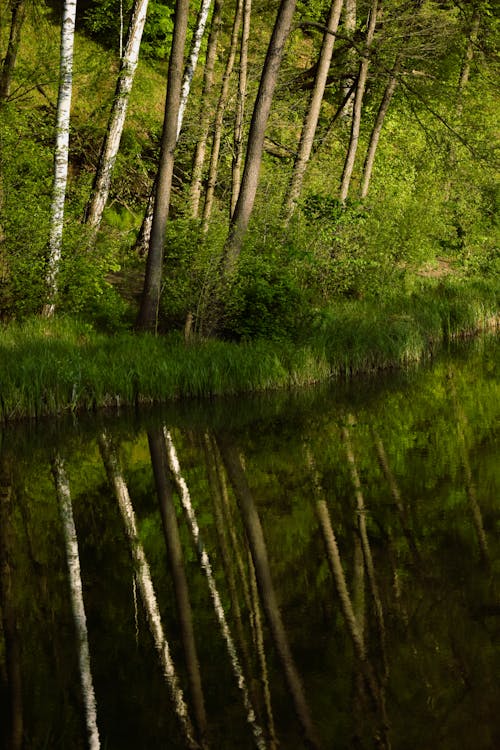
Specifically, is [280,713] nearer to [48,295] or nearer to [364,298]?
[48,295]

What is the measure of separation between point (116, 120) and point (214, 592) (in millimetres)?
13170

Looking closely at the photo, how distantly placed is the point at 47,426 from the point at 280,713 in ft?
27.6

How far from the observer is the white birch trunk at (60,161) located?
52.2 ft

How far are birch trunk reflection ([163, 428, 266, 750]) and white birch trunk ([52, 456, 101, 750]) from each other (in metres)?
0.68

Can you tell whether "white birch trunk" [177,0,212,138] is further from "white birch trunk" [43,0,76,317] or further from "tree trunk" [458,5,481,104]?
"tree trunk" [458,5,481,104]

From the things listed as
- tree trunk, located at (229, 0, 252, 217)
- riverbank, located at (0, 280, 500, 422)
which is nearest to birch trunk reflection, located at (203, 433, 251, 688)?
riverbank, located at (0, 280, 500, 422)

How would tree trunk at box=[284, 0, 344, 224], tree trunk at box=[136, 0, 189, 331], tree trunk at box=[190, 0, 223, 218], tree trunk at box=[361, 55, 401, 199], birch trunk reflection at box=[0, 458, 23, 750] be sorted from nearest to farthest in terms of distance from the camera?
birch trunk reflection at box=[0, 458, 23, 750], tree trunk at box=[136, 0, 189, 331], tree trunk at box=[284, 0, 344, 224], tree trunk at box=[190, 0, 223, 218], tree trunk at box=[361, 55, 401, 199]

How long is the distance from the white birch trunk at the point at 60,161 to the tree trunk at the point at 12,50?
2.87ft

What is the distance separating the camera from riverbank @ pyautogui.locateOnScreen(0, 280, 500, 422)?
13.5 meters

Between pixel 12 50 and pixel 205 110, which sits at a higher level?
pixel 12 50

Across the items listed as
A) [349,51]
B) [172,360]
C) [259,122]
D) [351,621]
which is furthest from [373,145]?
[351,621]

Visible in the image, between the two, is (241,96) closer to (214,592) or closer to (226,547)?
(226,547)

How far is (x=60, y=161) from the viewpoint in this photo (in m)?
16.3

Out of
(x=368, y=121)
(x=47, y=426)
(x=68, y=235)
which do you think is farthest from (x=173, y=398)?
(x=368, y=121)
